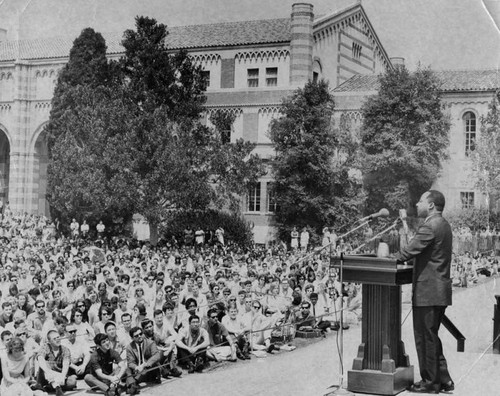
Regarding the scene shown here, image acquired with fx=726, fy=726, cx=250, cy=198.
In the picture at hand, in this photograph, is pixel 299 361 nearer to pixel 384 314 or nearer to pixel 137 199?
pixel 384 314

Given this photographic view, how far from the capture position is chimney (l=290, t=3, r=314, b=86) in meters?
36.2

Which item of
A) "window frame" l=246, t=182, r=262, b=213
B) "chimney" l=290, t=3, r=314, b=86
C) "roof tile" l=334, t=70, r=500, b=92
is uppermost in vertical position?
"chimney" l=290, t=3, r=314, b=86

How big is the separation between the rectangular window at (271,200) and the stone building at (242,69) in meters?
0.09

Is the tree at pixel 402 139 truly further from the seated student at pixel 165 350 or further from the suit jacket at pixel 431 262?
the suit jacket at pixel 431 262

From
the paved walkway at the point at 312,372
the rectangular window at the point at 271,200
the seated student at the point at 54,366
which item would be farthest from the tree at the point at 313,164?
the seated student at the point at 54,366

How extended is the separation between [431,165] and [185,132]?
1076 cm

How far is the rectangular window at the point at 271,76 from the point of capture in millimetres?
37125

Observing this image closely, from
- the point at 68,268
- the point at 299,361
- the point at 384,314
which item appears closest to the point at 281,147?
the point at 68,268

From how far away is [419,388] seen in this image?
6598 millimetres

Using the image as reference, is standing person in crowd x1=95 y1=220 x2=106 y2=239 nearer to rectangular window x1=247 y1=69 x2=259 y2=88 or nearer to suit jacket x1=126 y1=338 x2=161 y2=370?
rectangular window x1=247 y1=69 x2=259 y2=88

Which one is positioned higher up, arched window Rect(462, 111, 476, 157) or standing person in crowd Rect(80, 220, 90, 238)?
arched window Rect(462, 111, 476, 157)

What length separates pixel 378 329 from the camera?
6.65 metres

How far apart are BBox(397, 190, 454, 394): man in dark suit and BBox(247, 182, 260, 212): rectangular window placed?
1172 inches

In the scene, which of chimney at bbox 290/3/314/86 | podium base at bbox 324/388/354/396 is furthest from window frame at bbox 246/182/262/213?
podium base at bbox 324/388/354/396
